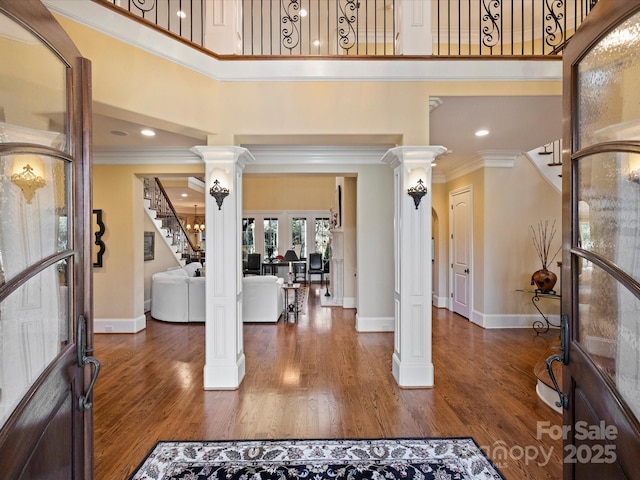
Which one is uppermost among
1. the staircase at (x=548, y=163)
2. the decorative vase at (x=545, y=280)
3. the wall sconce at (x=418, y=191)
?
the staircase at (x=548, y=163)

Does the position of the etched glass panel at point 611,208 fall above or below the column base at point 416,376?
above

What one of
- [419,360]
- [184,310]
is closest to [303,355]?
[419,360]

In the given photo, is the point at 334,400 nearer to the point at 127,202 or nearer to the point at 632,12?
the point at 632,12

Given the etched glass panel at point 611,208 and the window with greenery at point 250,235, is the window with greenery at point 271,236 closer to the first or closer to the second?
the window with greenery at point 250,235

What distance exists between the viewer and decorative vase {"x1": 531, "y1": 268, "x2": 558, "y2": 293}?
507 cm

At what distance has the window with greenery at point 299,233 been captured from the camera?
41.7 ft

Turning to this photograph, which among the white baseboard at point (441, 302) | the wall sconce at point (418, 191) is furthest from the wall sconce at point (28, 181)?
the white baseboard at point (441, 302)

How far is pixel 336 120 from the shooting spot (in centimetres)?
348

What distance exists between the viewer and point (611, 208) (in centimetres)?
114

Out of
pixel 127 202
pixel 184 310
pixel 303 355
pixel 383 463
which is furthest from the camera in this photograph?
pixel 184 310

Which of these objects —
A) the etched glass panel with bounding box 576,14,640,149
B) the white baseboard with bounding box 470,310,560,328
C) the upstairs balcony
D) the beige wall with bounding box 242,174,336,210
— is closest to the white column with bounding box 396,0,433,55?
the upstairs balcony

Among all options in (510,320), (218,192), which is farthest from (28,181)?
(510,320)

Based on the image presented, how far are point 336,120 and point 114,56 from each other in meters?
2.05

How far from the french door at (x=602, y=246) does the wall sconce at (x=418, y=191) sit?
75.2 inches
